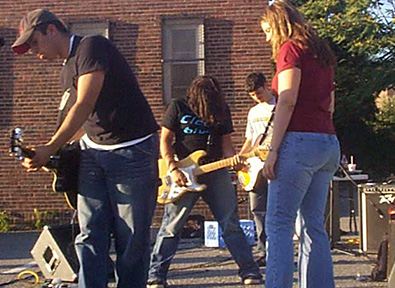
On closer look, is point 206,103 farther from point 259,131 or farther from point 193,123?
point 259,131

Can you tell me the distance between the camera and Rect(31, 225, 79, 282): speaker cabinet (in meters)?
5.97

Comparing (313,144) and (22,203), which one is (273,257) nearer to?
(313,144)

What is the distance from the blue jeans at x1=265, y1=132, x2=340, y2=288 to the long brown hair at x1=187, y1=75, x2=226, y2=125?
6.24ft

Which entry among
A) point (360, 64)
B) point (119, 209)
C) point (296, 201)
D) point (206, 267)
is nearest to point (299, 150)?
point (296, 201)

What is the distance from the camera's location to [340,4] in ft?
48.9

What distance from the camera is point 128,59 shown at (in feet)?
38.0

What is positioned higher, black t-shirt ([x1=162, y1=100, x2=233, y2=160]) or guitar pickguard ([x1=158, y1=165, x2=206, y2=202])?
black t-shirt ([x1=162, y1=100, x2=233, y2=160])

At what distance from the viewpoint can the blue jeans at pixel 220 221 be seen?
5.92 metres

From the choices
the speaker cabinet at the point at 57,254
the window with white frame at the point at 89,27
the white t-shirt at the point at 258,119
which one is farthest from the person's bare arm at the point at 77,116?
the window with white frame at the point at 89,27

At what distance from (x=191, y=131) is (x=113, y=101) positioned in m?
2.13

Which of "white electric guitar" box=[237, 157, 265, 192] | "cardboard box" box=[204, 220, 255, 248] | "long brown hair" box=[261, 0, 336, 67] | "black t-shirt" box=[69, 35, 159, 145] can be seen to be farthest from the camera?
"cardboard box" box=[204, 220, 255, 248]

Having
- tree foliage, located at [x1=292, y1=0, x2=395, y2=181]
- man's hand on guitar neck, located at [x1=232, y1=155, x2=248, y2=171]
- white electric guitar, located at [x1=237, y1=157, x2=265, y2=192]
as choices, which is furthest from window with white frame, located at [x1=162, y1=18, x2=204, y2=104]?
man's hand on guitar neck, located at [x1=232, y1=155, x2=248, y2=171]

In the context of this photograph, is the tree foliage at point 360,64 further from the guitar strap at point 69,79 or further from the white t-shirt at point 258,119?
the guitar strap at point 69,79

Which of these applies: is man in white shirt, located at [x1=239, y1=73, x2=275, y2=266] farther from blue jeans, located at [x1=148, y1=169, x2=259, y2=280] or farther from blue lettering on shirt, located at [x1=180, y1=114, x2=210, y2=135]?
blue lettering on shirt, located at [x1=180, y1=114, x2=210, y2=135]
